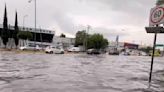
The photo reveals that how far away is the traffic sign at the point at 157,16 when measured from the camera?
40.8 feet

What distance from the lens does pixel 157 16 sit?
1275 centimetres

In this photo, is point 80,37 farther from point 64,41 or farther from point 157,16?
point 157,16

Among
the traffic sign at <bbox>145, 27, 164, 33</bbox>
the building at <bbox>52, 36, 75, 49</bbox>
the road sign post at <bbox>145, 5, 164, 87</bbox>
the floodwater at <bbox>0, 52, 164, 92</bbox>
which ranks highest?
the road sign post at <bbox>145, 5, 164, 87</bbox>

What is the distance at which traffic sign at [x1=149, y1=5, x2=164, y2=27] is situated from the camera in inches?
489

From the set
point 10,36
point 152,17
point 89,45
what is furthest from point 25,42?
point 152,17

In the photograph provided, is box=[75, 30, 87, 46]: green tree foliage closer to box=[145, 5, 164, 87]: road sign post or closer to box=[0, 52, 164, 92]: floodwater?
box=[0, 52, 164, 92]: floodwater

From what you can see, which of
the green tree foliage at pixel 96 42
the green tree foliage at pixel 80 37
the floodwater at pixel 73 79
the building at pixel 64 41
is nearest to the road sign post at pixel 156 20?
the floodwater at pixel 73 79

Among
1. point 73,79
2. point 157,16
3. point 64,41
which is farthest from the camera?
point 64,41

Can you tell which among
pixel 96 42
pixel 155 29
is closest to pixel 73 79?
pixel 155 29

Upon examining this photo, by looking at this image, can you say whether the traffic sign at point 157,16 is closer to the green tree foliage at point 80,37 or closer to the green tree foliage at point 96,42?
the green tree foliage at point 96,42

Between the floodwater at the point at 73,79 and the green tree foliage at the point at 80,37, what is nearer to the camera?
the floodwater at the point at 73,79

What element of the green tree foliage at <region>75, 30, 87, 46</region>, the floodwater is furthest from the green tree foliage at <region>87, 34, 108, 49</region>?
the floodwater

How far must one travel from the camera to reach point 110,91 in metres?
11.0

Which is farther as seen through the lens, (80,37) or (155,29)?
(80,37)
